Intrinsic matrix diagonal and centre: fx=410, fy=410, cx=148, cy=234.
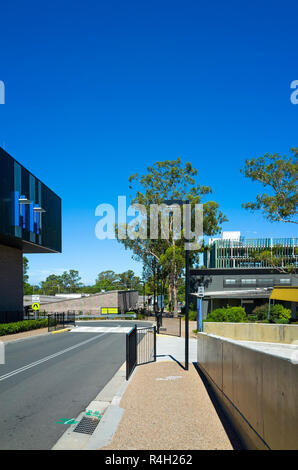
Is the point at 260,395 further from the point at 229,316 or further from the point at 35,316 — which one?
the point at 35,316

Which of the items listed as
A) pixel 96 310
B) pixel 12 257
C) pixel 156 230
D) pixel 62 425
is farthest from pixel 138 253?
pixel 62 425

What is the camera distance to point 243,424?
19.8 ft

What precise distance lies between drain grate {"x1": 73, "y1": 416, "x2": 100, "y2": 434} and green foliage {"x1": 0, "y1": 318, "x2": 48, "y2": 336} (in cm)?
1947

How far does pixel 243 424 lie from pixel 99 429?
2.29 m

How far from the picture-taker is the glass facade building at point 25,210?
26.3 meters

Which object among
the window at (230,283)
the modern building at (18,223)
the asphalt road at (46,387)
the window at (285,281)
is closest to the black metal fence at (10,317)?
the modern building at (18,223)

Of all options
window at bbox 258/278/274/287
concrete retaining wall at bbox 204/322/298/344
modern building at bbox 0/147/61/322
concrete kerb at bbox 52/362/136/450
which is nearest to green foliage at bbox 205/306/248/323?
concrete retaining wall at bbox 204/322/298/344

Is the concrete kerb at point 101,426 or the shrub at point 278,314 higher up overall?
the concrete kerb at point 101,426

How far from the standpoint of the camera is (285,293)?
26.2 metres

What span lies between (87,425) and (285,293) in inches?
837

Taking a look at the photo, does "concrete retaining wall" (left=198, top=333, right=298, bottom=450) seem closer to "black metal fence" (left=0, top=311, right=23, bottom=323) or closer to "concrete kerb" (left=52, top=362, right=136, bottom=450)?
"concrete kerb" (left=52, top=362, right=136, bottom=450)

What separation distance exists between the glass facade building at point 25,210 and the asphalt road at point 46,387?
9.45 metres

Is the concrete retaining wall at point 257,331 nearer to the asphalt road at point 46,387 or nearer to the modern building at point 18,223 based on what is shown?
the asphalt road at point 46,387

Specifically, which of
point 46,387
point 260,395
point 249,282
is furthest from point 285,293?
point 260,395
